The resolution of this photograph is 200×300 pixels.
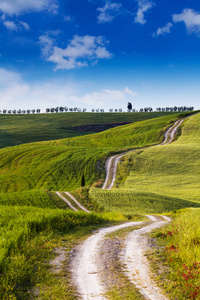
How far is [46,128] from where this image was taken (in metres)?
169

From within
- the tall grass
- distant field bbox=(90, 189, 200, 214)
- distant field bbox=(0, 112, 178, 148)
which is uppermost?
distant field bbox=(0, 112, 178, 148)

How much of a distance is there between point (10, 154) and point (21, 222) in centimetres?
7820

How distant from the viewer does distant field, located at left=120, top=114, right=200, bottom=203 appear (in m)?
55.7

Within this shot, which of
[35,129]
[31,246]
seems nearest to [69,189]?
[31,246]

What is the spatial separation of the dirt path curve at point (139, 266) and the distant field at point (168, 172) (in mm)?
36746

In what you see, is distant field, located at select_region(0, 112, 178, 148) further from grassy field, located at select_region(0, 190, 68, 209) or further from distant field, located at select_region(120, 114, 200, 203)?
grassy field, located at select_region(0, 190, 68, 209)

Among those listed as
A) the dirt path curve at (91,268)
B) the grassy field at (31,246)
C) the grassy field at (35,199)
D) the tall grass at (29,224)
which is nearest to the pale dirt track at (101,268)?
the dirt path curve at (91,268)

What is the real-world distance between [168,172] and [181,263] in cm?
6054

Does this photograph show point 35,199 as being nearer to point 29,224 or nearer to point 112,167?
point 29,224

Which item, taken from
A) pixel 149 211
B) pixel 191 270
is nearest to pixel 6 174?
pixel 149 211

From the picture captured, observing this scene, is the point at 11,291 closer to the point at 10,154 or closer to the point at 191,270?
the point at 191,270

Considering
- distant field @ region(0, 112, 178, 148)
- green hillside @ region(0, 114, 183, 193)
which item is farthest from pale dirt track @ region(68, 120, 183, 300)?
distant field @ region(0, 112, 178, 148)

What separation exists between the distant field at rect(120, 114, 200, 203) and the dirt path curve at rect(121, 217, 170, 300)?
3675 cm

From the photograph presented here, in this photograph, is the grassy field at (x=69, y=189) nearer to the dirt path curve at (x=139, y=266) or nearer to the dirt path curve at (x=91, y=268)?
the dirt path curve at (x=91, y=268)
